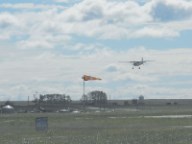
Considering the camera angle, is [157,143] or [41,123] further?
[41,123]

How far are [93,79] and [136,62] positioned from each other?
42005mm

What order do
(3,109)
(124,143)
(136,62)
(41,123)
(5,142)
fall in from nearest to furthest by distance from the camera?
1. (124,143)
2. (5,142)
3. (41,123)
4. (136,62)
5. (3,109)

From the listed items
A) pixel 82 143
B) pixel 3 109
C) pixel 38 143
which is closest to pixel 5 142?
pixel 38 143

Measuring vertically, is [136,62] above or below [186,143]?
above

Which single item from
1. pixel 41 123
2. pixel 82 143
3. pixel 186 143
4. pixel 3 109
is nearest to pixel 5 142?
pixel 82 143

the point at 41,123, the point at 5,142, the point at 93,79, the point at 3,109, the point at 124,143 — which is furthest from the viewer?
the point at 93,79

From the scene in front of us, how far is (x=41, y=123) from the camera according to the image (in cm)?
5978

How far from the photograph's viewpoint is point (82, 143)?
1598 inches

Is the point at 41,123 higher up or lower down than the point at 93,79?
lower down

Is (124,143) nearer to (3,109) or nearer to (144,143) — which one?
(144,143)

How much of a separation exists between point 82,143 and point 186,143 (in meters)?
6.42

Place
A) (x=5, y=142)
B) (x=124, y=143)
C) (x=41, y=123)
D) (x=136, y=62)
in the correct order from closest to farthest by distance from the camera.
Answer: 1. (x=124, y=143)
2. (x=5, y=142)
3. (x=41, y=123)
4. (x=136, y=62)

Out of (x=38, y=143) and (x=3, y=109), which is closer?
(x=38, y=143)

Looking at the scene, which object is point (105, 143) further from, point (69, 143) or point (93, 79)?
point (93, 79)
